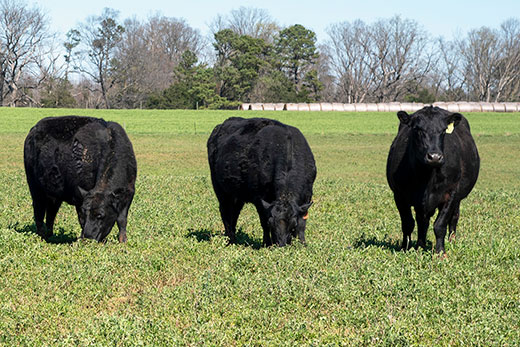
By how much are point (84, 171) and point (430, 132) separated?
5.14m

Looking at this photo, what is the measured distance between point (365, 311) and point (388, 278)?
0.97m

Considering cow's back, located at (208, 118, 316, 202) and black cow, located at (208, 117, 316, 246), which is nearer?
black cow, located at (208, 117, 316, 246)

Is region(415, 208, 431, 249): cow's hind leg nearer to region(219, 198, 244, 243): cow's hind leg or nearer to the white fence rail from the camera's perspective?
region(219, 198, 244, 243): cow's hind leg

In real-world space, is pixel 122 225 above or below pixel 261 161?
below

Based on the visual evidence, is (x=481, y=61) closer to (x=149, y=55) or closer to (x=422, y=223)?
(x=149, y=55)

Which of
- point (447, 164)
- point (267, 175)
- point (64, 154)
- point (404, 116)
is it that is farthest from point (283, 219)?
point (64, 154)

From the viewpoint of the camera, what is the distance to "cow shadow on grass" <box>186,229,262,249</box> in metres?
9.59

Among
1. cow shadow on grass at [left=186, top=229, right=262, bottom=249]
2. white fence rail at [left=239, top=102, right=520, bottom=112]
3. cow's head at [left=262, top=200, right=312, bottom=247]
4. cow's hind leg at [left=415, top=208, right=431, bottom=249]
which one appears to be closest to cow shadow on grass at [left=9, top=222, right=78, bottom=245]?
cow shadow on grass at [left=186, top=229, right=262, bottom=249]

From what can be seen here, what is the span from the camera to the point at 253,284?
21.0 feet

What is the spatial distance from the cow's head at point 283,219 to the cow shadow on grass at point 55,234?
134 inches

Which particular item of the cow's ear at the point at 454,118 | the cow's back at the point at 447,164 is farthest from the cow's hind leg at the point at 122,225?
the cow's ear at the point at 454,118

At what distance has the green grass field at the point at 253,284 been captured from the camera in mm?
5133

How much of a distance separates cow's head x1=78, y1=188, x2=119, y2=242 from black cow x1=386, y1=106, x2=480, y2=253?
4244 millimetres

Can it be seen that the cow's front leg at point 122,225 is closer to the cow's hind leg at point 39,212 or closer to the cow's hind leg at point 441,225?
the cow's hind leg at point 39,212
